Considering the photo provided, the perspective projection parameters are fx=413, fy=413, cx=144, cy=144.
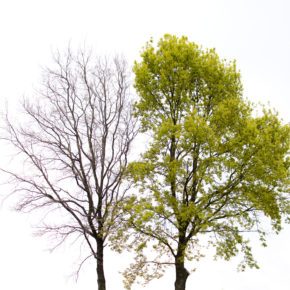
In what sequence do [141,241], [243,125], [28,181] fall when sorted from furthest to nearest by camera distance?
[28,181] < [141,241] < [243,125]

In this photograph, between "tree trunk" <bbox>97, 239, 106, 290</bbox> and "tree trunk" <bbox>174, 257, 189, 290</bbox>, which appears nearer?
"tree trunk" <bbox>174, 257, 189, 290</bbox>

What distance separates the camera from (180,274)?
20.6 meters

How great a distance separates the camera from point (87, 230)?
72.6 feet

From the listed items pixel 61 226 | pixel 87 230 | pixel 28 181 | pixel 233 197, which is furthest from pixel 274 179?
pixel 28 181

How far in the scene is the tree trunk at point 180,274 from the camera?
20.5 m

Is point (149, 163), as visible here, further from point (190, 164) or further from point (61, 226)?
point (61, 226)

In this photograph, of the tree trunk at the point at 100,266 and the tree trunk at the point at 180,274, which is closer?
the tree trunk at the point at 180,274

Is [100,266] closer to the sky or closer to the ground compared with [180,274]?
closer to the sky

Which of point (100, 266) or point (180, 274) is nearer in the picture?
point (180, 274)

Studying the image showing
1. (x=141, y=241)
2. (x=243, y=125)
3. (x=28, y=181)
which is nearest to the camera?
(x=243, y=125)

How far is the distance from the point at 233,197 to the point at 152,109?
634 centimetres

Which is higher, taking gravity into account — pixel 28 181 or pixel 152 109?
pixel 152 109

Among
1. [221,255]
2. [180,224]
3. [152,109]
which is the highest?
[152,109]

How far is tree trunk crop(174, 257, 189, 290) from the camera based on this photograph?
20453 millimetres
